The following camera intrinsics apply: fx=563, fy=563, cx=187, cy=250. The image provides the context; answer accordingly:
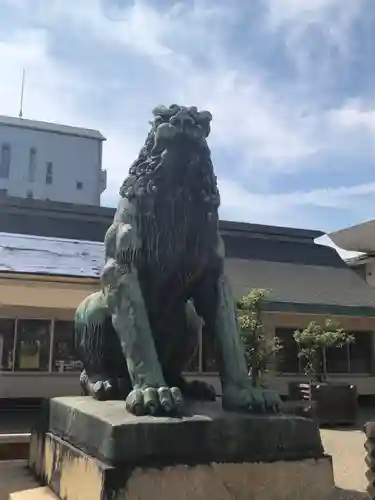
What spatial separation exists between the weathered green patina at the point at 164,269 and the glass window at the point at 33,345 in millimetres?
9773

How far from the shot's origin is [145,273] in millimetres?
2908

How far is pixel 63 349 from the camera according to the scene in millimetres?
12602

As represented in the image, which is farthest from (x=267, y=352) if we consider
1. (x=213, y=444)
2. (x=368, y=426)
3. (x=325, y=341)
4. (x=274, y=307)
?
(x=213, y=444)

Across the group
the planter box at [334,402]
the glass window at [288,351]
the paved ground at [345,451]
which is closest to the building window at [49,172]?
the glass window at [288,351]

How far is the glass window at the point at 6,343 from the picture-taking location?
12.1m

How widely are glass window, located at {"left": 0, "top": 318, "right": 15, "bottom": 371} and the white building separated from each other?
2028 cm

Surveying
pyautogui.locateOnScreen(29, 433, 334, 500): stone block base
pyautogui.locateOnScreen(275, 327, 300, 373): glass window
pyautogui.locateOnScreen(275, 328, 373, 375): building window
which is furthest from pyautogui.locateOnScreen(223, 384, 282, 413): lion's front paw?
pyautogui.locateOnScreen(275, 327, 300, 373): glass window

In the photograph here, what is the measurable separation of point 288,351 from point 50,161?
2241cm

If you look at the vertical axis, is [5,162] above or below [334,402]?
above

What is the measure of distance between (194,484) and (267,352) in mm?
8311

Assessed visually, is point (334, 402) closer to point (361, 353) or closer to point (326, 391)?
point (326, 391)

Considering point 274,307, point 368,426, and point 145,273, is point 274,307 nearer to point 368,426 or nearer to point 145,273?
point 368,426

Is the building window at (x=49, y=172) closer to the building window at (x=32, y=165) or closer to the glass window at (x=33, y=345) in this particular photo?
the building window at (x=32, y=165)

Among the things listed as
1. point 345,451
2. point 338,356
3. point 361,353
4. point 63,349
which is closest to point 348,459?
point 345,451
